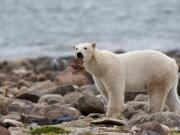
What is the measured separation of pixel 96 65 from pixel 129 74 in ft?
1.78

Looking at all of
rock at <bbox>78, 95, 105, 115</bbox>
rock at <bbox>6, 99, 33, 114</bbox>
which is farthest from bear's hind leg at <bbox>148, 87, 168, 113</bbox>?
rock at <bbox>6, 99, 33, 114</bbox>

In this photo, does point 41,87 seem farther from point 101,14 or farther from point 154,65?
point 101,14

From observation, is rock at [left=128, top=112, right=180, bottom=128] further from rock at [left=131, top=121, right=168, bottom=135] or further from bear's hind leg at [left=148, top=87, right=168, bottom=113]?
bear's hind leg at [left=148, top=87, right=168, bottom=113]

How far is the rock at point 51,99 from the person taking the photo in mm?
12914

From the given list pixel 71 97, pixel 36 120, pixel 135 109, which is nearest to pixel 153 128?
pixel 36 120

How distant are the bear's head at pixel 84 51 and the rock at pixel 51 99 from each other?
2.68 m

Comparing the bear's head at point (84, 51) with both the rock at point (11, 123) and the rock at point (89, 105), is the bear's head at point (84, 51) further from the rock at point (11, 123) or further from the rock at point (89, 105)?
the rock at point (11, 123)

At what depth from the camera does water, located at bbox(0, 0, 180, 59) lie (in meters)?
29.6

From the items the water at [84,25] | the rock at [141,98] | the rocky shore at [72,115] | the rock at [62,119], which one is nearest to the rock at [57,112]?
the rocky shore at [72,115]

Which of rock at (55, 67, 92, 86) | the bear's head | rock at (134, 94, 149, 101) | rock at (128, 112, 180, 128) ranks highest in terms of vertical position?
rock at (55, 67, 92, 86)

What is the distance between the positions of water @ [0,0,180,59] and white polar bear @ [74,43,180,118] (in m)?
16.7

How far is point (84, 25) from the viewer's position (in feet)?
125

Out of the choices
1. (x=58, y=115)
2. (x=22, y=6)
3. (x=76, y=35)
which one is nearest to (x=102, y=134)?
(x=58, y=115)

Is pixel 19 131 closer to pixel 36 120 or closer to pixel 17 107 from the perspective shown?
pixel 36 120
